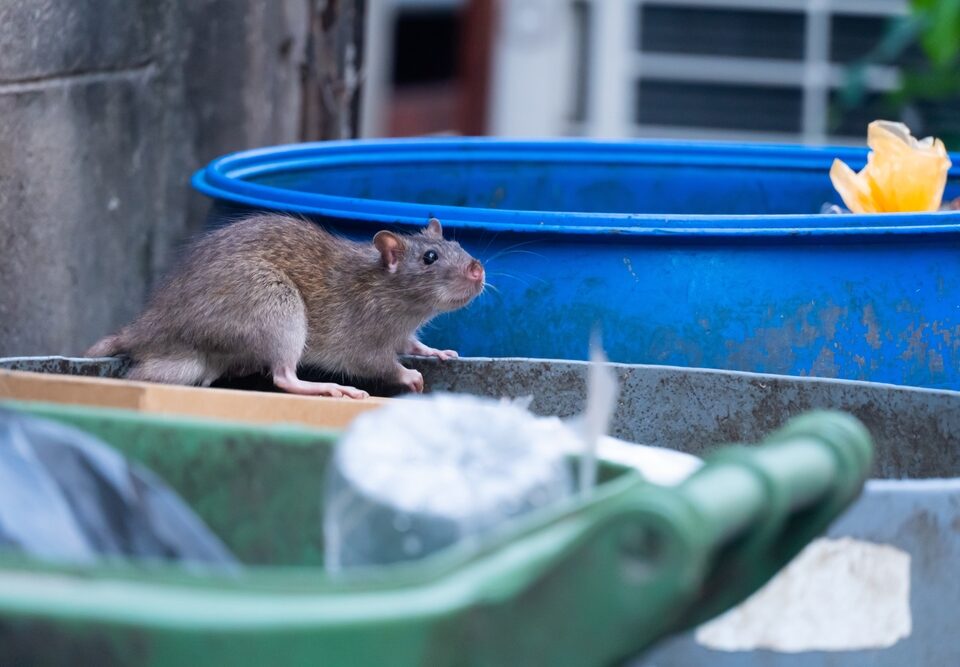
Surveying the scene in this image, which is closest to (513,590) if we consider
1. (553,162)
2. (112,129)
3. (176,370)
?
(176,370)

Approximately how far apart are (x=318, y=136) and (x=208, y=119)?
0.47 metres

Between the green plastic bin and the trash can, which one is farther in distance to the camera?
the trash can

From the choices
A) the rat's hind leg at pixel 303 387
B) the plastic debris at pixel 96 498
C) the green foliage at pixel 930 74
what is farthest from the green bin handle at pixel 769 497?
the green foliage at pixel 930 74

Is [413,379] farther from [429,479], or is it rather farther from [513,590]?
[513,590]

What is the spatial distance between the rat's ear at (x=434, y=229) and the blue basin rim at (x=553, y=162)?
15 millimetres

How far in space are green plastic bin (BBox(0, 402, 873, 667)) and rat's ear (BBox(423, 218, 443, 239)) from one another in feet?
3.82

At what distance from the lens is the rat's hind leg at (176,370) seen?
93.4 inches

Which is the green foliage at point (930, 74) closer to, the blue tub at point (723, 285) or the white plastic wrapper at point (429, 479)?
the blue tub at point (723, 285)

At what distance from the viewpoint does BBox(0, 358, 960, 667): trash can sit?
4.24 ft

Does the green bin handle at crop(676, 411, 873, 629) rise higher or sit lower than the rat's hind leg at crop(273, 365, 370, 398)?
higher

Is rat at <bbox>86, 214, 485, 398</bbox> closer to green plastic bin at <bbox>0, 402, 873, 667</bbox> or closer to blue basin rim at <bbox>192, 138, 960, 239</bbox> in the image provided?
blue basin rim at <bbox>192, 138, 960, 239</bbox>

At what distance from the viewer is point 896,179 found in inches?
98.6

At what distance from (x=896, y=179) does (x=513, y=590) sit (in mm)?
1824

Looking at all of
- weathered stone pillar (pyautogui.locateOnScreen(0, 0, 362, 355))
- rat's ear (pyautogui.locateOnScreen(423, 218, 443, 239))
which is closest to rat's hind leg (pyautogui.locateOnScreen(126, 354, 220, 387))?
rat's ear (pyautogui.locateOnScreen(423, 218, 443, 239))
